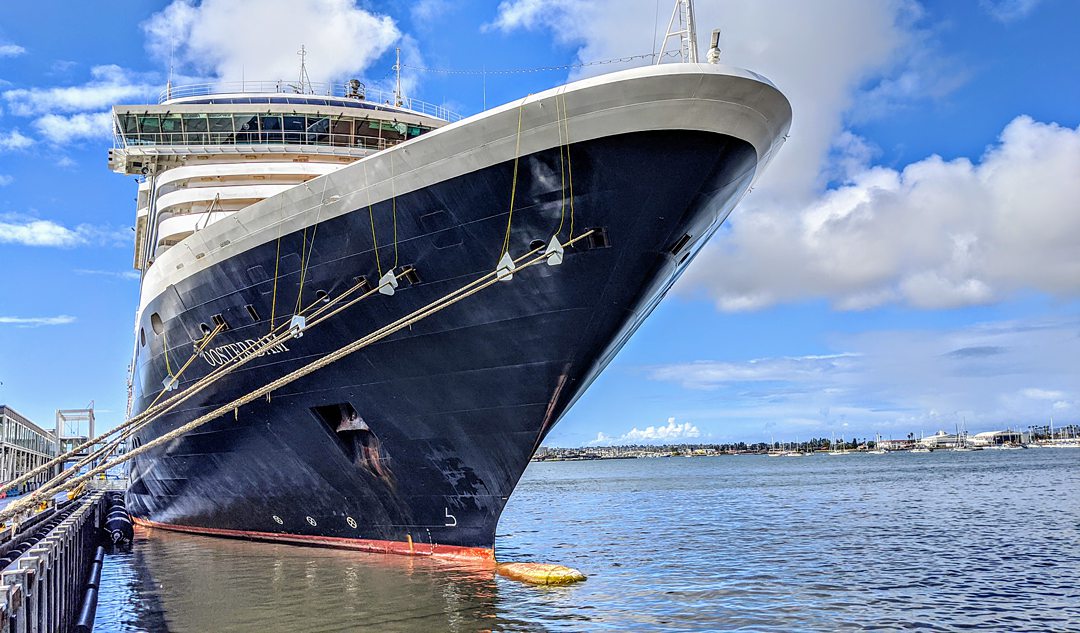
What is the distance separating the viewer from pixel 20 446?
6206 centimetres

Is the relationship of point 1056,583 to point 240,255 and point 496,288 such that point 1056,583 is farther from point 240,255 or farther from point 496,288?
point 240,255

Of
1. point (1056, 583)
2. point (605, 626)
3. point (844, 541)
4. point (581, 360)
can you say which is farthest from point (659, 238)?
point (844, 541)

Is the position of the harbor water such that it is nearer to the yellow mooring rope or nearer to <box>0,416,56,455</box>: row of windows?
the yellow mooring rope

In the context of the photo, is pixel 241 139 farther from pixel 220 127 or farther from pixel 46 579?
pixel 46 579

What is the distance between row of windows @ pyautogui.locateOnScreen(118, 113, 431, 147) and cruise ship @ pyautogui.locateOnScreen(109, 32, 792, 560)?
50.9 inches

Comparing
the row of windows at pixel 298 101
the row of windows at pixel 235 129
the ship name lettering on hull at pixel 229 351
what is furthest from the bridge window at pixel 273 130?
the ship name lettering on hull at pixel 229 351

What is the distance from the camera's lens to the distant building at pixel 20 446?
50625mm

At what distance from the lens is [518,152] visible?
40.5ft

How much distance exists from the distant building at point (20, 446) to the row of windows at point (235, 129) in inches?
1136

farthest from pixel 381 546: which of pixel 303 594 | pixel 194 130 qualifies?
→ pixel 194 130

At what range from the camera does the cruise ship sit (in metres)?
12.1

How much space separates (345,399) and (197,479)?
6.73 meters

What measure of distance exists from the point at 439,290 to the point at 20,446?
6259cm

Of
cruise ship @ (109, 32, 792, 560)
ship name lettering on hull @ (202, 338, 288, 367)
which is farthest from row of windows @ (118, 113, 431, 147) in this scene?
ship name lettering on hull @ (202, 338, 288, 367)
